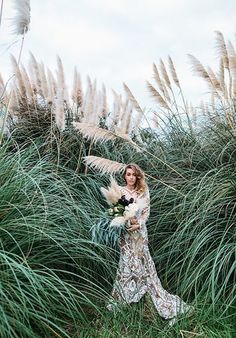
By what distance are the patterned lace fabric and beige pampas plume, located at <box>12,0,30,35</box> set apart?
1796 millimetres

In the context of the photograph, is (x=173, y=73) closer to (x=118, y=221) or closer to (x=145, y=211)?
(x=145, y=211)

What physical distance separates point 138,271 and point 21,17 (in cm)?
250

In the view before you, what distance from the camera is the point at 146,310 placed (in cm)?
424

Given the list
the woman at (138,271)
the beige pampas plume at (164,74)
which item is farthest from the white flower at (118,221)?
the beige pampas plume at (164,74)

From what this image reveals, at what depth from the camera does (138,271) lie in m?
4.30

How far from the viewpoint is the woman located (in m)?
4.17

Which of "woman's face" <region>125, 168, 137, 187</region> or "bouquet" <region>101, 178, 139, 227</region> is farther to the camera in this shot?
"woman's face" <region>125, 168, 137, 187</region>

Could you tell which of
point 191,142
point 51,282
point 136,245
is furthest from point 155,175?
point 51,282

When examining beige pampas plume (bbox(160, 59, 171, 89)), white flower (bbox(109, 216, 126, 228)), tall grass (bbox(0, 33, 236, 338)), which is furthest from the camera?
beige pampas plume (bbox(160, 59, 171, 89))

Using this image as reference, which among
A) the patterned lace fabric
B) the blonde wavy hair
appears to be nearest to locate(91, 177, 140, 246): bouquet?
the patterned lace fabric

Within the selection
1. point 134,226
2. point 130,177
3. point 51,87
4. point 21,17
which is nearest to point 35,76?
point 51,87

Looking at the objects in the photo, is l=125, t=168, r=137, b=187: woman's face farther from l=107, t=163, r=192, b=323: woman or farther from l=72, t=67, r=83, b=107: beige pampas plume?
l=72, t=67, r=83, b=107: beige pampas plume

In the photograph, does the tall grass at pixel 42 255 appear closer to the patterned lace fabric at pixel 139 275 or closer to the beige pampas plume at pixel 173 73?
the patterned lace fabric at pixel 139 275

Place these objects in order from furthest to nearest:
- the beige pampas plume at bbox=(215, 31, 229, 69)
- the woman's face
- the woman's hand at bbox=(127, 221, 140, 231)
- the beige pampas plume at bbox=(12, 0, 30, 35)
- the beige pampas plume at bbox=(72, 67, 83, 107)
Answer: the beige pampas plume at bbox=(72, 67, 83, 107)
the beige pampas plume at bbox=(215, 31, 229, 69)
the beige pampas plume at bbox=(12, 0, 30, 35)
the woman's face
the woman's hand at bbox=(127, 221, 140, 231)
